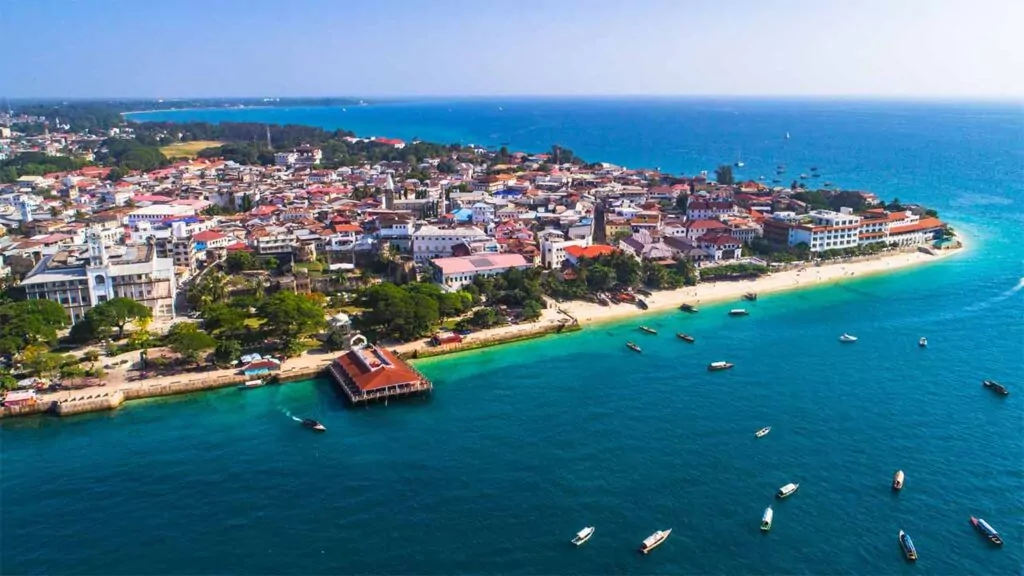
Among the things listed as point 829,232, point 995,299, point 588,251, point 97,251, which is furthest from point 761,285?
point 97,251

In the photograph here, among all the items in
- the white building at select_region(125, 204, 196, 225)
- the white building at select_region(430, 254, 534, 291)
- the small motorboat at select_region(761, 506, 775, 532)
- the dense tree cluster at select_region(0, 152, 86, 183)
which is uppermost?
the dense tree cluster at select_region(0, 152, 86, 183)

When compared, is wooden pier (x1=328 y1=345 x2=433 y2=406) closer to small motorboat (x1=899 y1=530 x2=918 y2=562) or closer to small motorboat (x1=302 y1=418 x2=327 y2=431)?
small motorboat (x1=302 y1=418 x2=327 y2=431)

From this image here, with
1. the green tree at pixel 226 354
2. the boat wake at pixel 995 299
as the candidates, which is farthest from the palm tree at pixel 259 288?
the boat wake at pixel 995 299

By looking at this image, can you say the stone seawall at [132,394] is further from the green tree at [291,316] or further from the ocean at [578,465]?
the green tree at [291,316]

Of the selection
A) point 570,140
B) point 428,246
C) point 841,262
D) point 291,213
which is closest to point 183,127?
point 570,140

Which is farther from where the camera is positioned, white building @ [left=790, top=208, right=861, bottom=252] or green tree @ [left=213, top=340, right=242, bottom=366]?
white building @ [left=790, top=208, right=861, bottom=252]

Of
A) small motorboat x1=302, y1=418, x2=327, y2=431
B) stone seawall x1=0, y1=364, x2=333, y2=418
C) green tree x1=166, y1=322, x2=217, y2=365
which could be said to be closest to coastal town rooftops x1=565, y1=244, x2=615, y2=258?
stone seawall x1=0, y1=364, x2=333, y2=418

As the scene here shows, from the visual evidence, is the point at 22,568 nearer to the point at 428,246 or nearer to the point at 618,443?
the point at 618,443
